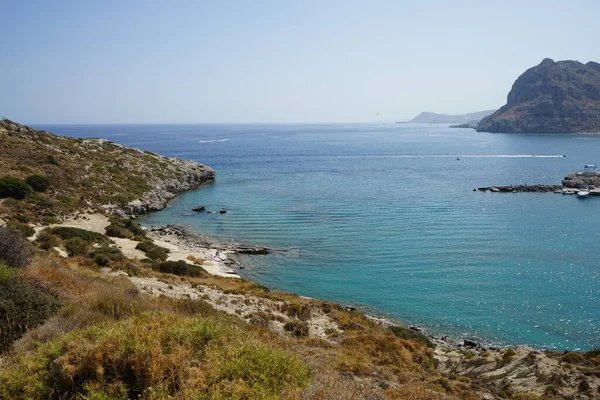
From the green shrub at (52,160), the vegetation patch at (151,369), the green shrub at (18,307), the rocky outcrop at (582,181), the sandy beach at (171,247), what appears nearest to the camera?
the vegetation patch at (151,369)

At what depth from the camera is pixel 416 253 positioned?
137 feet

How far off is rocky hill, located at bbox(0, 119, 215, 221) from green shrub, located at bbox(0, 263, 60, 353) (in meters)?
34.6

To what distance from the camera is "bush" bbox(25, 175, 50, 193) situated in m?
50.1

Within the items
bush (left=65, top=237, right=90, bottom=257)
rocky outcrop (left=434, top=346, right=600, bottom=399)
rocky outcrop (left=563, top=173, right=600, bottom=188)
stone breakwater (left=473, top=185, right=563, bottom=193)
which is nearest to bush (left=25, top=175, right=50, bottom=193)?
bush (left=65, top=237, right=90, bottom=257)

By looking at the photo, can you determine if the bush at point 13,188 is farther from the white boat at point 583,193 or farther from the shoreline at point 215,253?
the white boat at point 583,193

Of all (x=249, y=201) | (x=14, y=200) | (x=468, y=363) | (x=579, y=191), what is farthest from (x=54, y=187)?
(x=579, y=191)

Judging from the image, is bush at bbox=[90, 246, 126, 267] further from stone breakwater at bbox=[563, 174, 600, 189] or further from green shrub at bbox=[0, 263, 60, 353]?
stone breakwater at bbox=[563, 174, 600, 189]

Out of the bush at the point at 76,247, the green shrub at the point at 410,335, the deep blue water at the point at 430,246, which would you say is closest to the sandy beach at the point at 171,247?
the bush at the point at 76,247

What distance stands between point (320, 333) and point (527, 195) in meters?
71.3

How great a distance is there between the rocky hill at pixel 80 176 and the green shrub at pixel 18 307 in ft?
113

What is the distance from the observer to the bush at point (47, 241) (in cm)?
2955

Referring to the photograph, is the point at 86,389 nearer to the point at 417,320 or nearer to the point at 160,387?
the point at 160,387

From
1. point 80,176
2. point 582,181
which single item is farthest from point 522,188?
point 80,176

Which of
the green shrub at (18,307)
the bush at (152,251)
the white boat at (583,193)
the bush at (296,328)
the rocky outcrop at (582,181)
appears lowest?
the bush at (152,251)
